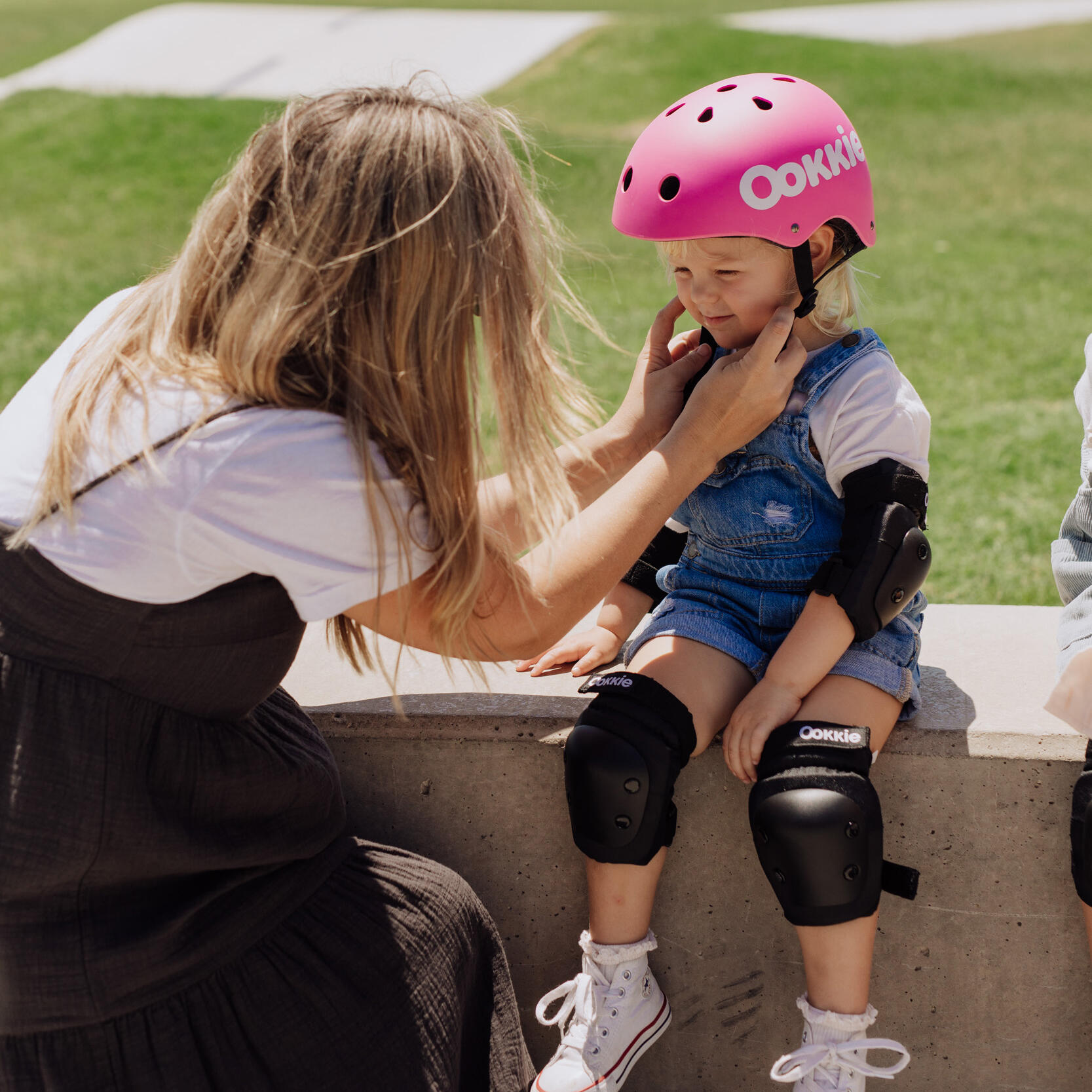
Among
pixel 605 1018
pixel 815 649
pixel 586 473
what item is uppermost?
pixel 586 473

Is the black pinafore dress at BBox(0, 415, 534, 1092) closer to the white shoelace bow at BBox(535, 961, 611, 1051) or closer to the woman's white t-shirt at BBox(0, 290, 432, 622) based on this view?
the woman's white t-shirt at BBox(0, 290, 432, 622)

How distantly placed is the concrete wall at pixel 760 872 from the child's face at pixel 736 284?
2.57 feet

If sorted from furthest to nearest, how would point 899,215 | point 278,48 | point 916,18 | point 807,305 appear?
point 916,18
point 278,48
point 899,215
point 807,305

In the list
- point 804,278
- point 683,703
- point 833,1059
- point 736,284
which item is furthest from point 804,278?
point 833,1059

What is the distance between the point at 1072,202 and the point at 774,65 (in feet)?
21.7

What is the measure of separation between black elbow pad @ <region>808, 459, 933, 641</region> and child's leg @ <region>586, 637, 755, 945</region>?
0.25 metres

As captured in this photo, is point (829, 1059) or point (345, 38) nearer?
point (829, 1059)

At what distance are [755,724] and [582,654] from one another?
0.58 m

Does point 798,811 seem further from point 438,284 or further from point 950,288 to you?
point 950,288

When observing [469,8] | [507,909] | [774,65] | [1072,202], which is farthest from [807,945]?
[469,8]

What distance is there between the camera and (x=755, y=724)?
2.18 meters

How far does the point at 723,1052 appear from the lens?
2.50m

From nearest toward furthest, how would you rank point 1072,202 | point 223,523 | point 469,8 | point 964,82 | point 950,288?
point 223,523 < point 950,288 < point 1072,202 < point 964,82 < point 469,8

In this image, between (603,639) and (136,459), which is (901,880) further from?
(136,459)
